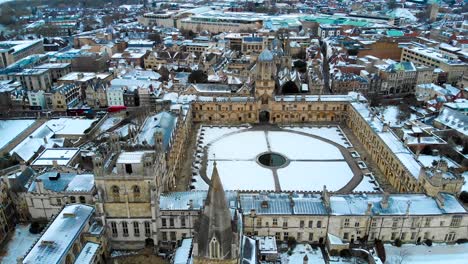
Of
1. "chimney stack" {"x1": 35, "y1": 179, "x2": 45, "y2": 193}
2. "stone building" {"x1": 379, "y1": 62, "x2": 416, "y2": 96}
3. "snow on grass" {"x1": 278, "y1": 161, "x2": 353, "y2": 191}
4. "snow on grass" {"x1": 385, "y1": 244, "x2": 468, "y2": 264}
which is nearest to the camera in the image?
"snow on grass" {"x1": 385, "y1": 244, "x2": 468, "y2": 264}

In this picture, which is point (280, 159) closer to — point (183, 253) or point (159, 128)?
point (159, 128)

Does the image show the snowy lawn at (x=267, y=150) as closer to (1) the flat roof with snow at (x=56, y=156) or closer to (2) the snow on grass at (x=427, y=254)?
(2) the snow on grass at (x=427, y=254)

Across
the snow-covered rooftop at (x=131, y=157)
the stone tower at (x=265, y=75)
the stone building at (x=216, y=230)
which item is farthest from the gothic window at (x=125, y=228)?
the stone tower at (x=265, y=75)

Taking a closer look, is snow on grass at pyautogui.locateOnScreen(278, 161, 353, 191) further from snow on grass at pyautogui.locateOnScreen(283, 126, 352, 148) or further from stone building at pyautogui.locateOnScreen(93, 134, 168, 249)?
stone building at pyautogui.locateOnScreen(93, 134, 168, 249)

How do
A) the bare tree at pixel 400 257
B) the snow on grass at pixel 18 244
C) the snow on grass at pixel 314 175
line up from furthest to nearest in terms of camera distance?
1. the snow on grass at pixel 314 175
2. the snow on grass at pixel 18 244
3. the bare tree at pixel 400 257

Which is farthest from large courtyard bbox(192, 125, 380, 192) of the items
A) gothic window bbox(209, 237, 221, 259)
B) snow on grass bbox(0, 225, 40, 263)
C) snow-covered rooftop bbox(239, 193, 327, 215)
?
gothic window bbox(209, 237, 221, 259)

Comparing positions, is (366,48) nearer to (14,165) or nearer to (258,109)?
(258,109)
